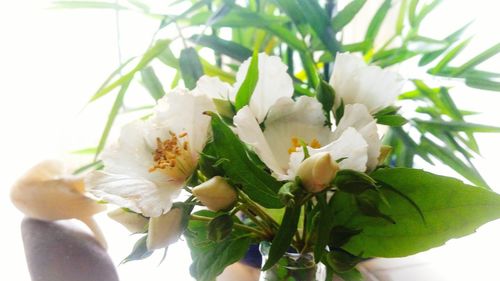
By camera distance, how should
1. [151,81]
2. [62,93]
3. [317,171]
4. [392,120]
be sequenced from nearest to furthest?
[317,171]
[392,120]
[151,81]
[62,93]

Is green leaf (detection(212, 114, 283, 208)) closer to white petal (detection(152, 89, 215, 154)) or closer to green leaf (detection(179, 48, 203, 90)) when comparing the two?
white petal (detection(152, 89, 215, 154))

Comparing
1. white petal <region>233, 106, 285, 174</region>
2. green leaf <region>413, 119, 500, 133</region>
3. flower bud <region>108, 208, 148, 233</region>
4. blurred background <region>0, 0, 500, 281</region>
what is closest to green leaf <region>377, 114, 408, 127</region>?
white petal <region>233, 106, 285, 174</region>

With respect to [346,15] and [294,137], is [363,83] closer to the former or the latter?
[294,137]

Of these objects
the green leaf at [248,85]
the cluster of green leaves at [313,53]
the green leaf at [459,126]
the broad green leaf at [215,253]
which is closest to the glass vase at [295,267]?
the broad green leaf at [215,253]

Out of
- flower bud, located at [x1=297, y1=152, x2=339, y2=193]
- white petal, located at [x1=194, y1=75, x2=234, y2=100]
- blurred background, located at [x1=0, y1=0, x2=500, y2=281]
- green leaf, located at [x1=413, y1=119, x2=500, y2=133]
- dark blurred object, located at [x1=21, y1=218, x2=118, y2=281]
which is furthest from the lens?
blurred background, located at [x1=0, y1=0, x2=500, y2=281]

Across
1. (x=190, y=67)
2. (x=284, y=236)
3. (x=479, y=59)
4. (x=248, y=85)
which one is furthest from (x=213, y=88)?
(x=479, y=59)

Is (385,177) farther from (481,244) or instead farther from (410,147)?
(481,244)

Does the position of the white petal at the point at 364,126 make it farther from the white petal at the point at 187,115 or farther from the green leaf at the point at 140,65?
the green leaf at the point at 140,65
